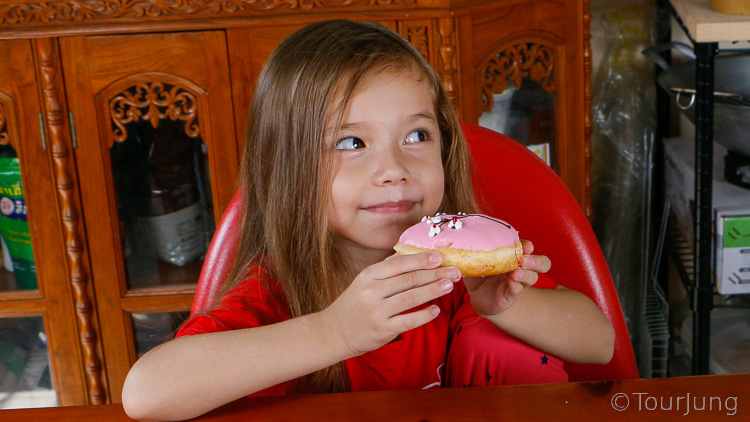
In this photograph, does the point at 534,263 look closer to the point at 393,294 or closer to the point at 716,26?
the point at 393,294

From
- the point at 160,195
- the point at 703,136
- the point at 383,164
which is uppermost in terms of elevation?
the point at 383,164

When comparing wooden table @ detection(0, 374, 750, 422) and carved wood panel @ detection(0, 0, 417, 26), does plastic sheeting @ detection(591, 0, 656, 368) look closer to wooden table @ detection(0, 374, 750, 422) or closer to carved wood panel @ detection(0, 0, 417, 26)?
carved wood panel @ detection(0, 0, 417, 26)

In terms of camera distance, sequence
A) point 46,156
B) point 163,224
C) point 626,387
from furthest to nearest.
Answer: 1. point 163,224
2. point 46,156
3. point 626,387

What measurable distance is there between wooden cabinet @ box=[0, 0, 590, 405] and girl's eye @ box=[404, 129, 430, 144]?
754 mm

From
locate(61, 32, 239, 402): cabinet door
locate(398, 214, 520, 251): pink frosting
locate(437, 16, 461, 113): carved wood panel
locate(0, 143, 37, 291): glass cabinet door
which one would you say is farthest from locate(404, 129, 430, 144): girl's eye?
locate(0, 143, 37, 291): glass cabinet door

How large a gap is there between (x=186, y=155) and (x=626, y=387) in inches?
51.3

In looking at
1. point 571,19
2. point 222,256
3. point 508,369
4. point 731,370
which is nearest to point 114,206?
point 222,256

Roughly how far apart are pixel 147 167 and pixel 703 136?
1.09 meters

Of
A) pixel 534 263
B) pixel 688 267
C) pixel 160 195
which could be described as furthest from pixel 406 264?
pixel 688 267

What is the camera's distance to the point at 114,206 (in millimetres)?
1936

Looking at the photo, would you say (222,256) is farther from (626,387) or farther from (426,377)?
(626,387)

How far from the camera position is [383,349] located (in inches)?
43.6

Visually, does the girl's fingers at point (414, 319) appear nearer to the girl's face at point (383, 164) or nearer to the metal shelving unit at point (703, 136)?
the girl's face at point (383, 164)

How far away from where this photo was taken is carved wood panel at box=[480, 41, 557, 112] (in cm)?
186
